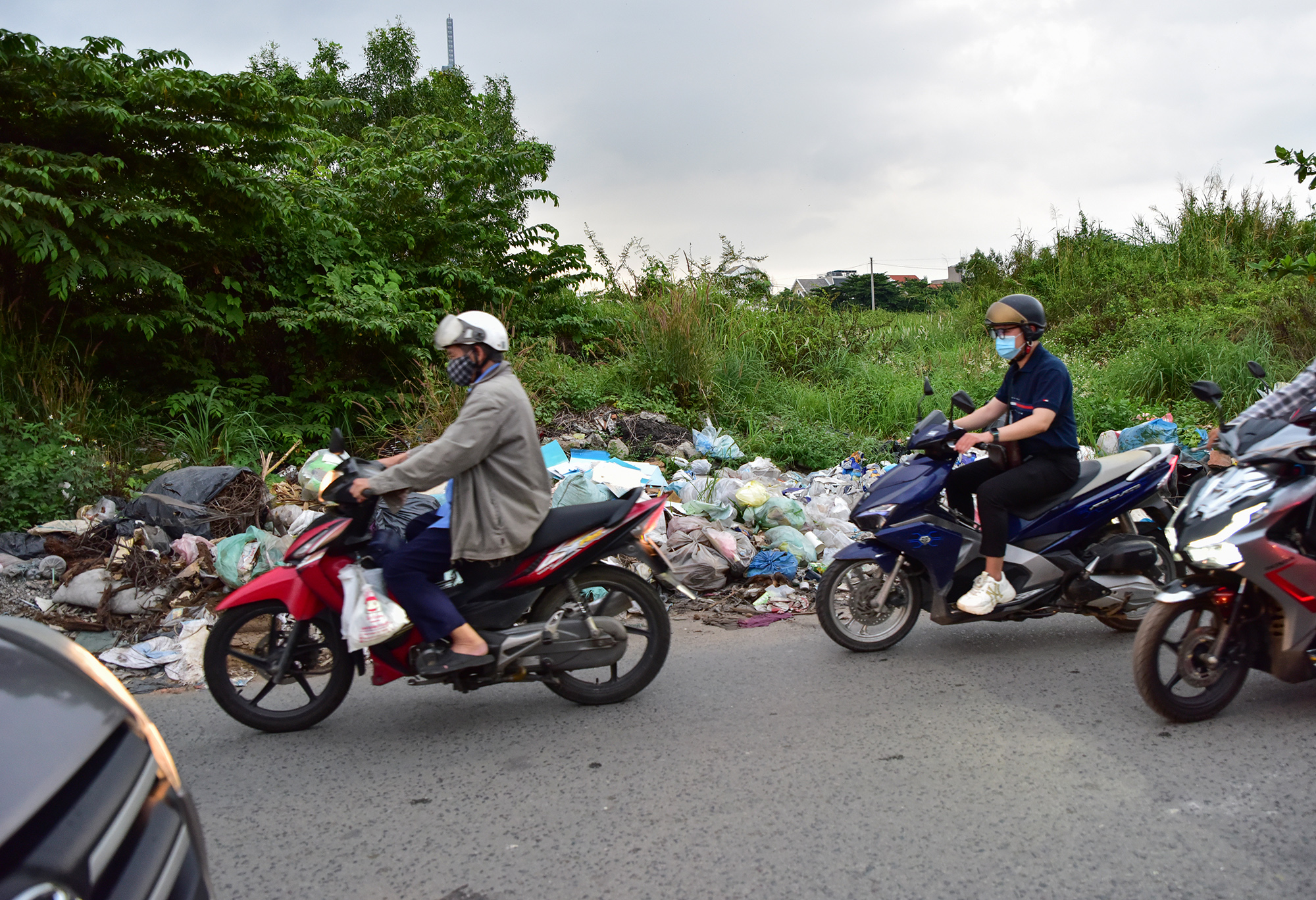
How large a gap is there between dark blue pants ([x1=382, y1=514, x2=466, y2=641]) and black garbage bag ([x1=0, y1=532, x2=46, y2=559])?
3.74 meters

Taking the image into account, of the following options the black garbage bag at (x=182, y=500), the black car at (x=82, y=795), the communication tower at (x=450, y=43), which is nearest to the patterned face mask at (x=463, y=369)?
the black car at (x=82, y=795)

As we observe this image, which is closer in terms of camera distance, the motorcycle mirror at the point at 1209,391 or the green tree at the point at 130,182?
the motorcycle mirror at the point at 1209,391

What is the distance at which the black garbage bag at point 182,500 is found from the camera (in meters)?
6.34

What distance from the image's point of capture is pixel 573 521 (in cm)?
399

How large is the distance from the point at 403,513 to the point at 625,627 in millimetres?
1171

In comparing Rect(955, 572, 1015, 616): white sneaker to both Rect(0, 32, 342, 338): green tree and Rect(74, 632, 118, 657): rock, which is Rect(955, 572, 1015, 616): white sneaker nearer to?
Rect(74, 632, 118, 657): rock

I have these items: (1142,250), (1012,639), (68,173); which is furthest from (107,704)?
(1142,250)

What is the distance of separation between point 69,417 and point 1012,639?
23.7 ft

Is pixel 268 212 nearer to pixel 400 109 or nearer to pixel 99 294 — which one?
pixel 99 294

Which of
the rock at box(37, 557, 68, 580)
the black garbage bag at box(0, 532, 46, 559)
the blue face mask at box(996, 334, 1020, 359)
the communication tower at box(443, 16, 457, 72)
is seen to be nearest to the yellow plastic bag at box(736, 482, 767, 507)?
the blue face mask at box(996, 334, 1020, 359)

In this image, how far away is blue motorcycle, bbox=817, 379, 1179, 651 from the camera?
474 cm

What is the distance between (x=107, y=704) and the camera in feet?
6.49

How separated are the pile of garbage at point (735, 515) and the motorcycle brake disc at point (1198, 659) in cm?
245

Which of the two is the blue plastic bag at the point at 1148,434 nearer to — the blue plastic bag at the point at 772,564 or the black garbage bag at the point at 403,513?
the blue plastic bag at the point at 772,564
